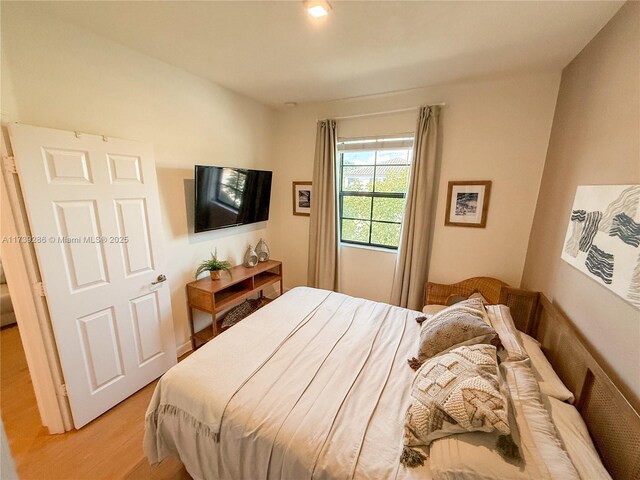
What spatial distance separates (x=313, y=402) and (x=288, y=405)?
0.39 ft

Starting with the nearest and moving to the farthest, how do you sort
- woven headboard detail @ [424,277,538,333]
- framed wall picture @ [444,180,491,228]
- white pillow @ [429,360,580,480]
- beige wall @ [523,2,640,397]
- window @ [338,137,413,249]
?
white pillow @ [429,360,580,480], beige wall @ [523,2,640,397], woven headboard detail @ [424,277,538,333], framed wall picture @ [444,180,491,228], window @ [338,137,413,249]

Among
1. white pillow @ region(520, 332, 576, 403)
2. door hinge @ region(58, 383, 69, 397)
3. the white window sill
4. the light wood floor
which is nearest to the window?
the white window sill

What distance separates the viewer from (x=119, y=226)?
183 cm

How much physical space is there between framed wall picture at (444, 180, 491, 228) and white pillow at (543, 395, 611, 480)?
5.50ft

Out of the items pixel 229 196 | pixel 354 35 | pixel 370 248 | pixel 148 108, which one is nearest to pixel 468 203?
pixel 370 248

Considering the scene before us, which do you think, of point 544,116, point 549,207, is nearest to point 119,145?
point 549,207

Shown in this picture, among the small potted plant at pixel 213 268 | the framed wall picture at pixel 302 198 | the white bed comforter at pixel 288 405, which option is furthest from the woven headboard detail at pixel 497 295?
the small potted plant at pixel 213 268

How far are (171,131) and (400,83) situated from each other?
7.03ft

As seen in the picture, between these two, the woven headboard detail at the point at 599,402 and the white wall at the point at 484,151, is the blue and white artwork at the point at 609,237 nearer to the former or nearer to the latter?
the woven headboard detail at the point at 599,402

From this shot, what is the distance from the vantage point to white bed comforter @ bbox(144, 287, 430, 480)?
3.38 ft

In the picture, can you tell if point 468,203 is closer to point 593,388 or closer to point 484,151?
point 484,151

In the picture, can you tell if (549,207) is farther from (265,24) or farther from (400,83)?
(265,24)

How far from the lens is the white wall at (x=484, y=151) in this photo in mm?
2236

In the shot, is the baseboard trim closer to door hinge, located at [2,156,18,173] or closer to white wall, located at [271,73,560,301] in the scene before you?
door hinge, located at [2,156,18,173]
